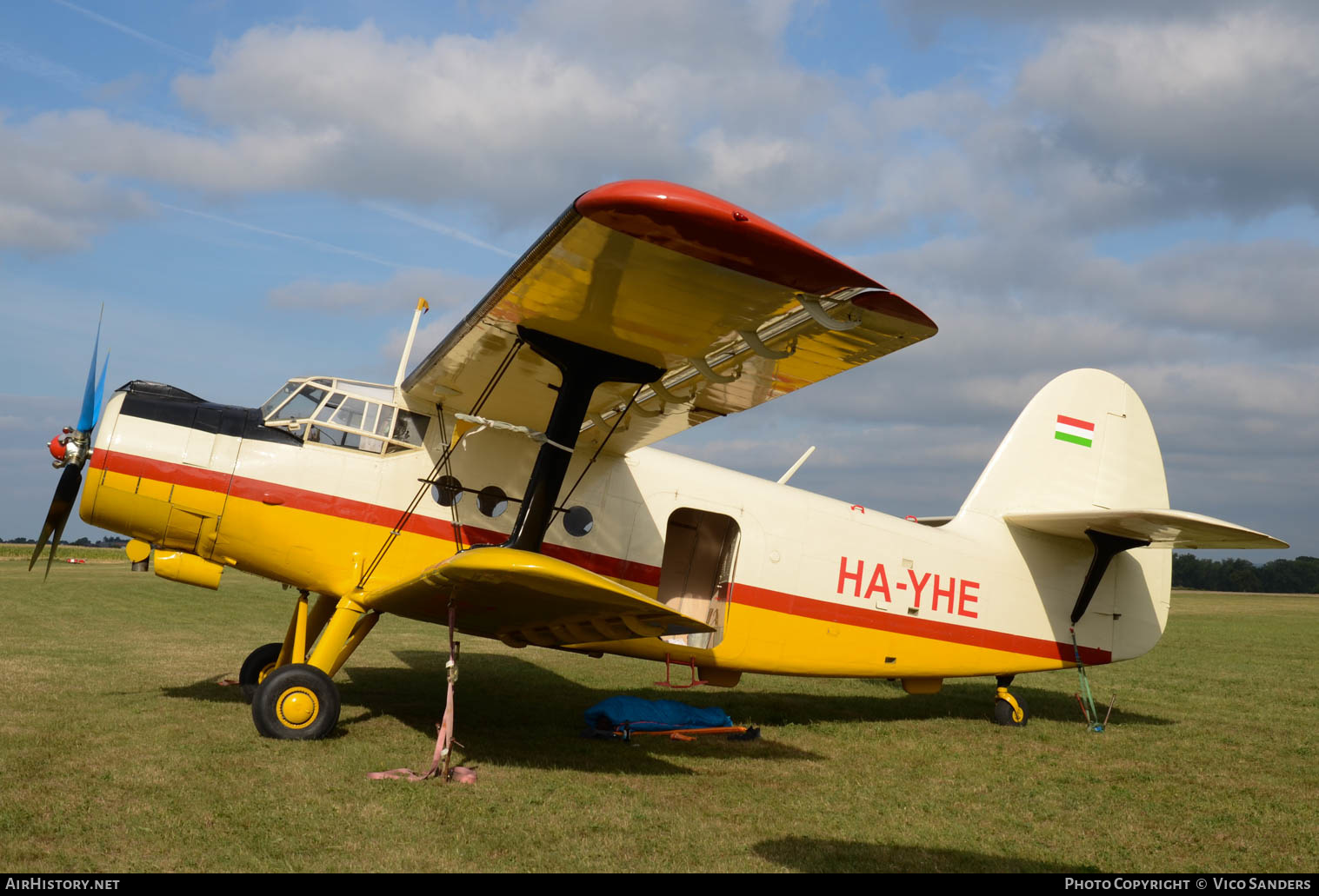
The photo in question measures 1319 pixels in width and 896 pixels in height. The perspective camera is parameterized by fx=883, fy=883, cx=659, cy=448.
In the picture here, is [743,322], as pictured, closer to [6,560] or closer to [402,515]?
[402,515]

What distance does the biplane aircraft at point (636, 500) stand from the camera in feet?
16.8

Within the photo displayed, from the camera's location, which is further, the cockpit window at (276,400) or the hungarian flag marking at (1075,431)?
the hungarian flag marking at (1075,431)

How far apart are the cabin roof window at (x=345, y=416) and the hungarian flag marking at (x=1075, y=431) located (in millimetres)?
6719

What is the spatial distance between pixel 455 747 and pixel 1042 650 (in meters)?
6.11

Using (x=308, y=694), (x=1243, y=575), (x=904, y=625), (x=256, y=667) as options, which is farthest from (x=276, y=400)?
(x=1243, y=575)

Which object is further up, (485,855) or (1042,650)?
(1042,650)

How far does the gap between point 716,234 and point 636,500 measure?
4037 mm

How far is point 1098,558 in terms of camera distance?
9.31 m

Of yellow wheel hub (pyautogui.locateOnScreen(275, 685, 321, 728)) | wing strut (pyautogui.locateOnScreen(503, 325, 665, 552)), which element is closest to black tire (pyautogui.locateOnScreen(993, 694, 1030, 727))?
wing strut (pyautogui.locateOnScreen(503, 325, 665, 552))

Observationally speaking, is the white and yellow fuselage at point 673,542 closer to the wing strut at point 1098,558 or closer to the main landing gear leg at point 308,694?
the wing strut at point 1098,558

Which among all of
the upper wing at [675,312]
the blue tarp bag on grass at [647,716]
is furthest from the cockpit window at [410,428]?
the blue tarp bag on grass at [647,716]

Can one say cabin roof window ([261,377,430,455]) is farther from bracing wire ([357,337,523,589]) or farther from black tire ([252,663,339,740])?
black tire ([252,663,339,740])

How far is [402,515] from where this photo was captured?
7270 millimetres
